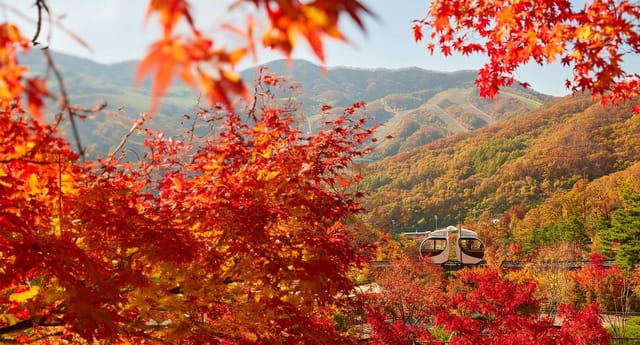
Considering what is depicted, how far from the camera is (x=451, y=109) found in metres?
198

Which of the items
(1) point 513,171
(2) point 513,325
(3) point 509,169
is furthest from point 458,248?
(3) point 509,169

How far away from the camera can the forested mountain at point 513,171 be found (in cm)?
5978

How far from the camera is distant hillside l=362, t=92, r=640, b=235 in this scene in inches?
2498

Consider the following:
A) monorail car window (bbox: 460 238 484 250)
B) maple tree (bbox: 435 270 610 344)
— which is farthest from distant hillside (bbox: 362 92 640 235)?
maple tree (bbox: 435 270 610 344)

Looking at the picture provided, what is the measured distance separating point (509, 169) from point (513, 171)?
1.28m

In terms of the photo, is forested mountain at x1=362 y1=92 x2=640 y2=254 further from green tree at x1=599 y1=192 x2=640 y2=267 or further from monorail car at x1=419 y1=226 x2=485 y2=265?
green tree at x1=599 y1=192 x2=640 y2=267

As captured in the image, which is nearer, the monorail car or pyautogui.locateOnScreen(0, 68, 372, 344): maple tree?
pyautogui.locateOnScreen(0, 68, 372, 344): maple tree

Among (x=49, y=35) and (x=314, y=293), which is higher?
(x=49, y=35)

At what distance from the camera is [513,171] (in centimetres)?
6856

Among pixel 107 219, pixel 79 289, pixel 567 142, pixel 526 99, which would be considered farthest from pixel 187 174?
pixel 526 99

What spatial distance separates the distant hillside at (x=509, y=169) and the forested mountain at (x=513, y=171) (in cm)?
13

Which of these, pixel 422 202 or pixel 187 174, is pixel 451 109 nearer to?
pixel 422 202

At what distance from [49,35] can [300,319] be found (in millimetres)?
3389

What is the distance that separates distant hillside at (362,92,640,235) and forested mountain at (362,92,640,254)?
13cm
